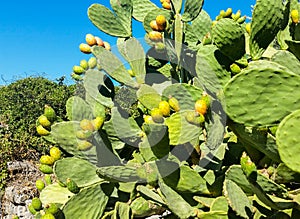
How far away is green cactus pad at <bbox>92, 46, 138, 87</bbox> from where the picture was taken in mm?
1224

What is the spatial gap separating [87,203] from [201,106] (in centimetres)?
43

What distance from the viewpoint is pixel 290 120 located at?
0.69m

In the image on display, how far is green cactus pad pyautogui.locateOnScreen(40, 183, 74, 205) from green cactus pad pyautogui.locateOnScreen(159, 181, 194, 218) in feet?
1.23

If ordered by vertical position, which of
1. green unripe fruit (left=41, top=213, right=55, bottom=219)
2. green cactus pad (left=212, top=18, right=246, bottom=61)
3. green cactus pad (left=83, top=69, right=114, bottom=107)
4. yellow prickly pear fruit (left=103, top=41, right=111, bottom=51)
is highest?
yellow prickly pear fruit (left=103, top=41, right=111, bottom=51)

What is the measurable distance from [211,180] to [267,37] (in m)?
0.34

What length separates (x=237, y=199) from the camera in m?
0.87

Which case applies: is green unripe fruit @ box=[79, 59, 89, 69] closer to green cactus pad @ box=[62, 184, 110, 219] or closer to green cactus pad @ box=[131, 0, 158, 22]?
green cactus pad @ box=[131, 0, 158, 22]

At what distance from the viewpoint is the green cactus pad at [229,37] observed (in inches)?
34.6

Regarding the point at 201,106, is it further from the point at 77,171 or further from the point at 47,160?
the point at 47,160

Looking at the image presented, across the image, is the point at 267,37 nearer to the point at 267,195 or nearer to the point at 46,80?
the point at 267,195

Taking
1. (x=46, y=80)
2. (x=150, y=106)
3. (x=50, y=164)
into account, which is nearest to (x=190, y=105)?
(x=150, y=106)

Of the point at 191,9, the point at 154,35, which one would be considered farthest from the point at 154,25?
the point at 191,9

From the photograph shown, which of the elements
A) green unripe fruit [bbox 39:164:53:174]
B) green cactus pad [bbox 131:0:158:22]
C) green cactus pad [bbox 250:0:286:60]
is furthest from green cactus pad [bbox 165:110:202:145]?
green cactus pad [bbox 131:0:158:22]

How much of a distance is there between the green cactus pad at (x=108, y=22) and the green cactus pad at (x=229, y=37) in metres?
0.47
